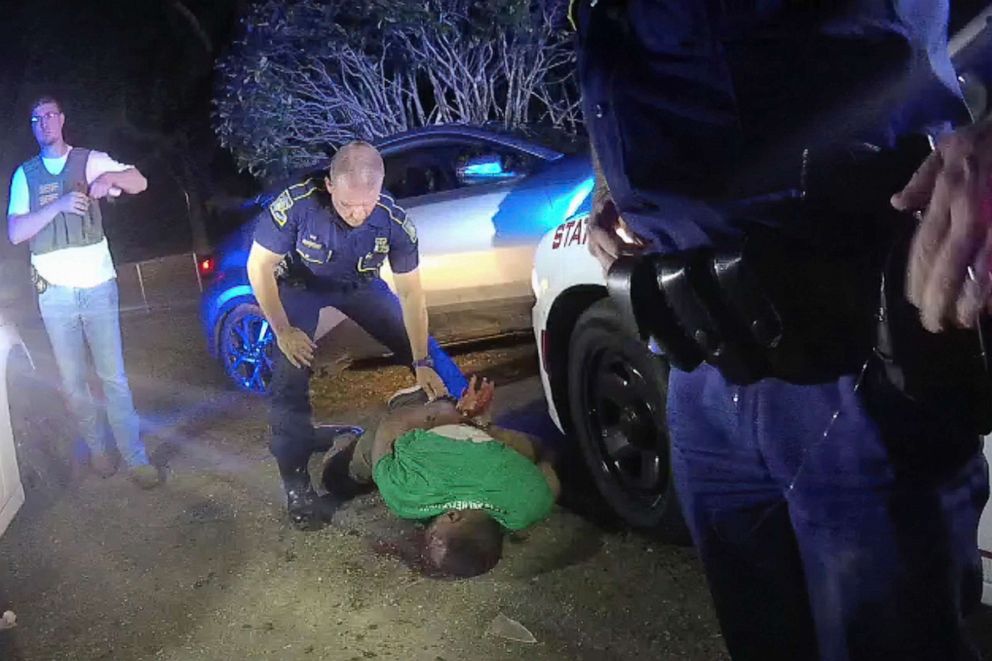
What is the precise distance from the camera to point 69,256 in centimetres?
464

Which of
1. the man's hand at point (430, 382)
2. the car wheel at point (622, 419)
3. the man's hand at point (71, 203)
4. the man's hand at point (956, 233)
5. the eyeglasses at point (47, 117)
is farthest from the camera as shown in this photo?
the eyeglasses at point (47, 117)

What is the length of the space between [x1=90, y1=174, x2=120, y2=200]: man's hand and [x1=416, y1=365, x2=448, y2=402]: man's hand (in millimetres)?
1718

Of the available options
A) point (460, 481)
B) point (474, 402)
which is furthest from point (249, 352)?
point (460, 481)

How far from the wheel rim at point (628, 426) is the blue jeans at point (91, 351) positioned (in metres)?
2.33

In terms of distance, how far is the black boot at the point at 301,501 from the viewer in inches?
168

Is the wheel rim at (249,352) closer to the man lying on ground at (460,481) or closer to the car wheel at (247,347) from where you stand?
the car wheel at (247,347)

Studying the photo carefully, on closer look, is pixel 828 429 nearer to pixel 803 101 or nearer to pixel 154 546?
pixel 803 101

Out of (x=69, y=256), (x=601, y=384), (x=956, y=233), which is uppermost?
(x=956, y=233)

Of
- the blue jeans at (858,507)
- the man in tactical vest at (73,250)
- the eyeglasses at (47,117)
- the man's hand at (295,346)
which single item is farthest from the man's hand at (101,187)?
the blue jeans at (858,507)

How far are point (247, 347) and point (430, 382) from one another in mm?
2640

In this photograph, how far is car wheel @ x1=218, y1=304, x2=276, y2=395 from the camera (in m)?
6.44

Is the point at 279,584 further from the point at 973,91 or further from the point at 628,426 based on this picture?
the point at 973,91

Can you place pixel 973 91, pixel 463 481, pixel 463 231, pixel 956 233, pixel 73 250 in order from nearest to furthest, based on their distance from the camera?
pixel 956 233
pixel 973 91
pixel 463 481
pixel 73 250
pixel 463 231

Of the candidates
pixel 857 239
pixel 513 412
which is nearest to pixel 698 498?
pixel 857 239
